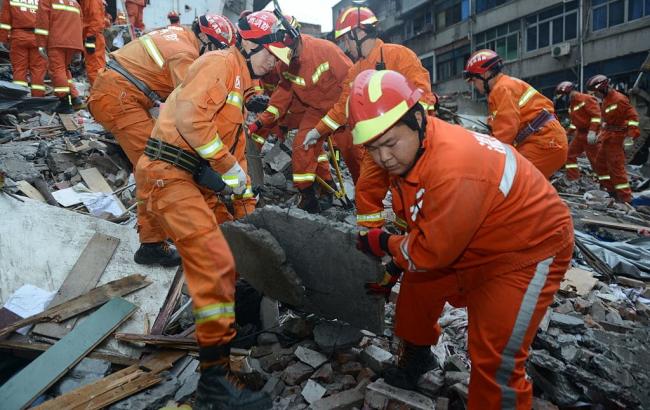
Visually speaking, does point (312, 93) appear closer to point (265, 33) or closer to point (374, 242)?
point (265, 33)

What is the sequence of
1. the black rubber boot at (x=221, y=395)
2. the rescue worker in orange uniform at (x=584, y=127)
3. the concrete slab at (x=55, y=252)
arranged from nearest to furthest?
the black rubber boot at (x=221, y=395)
the concrete slab at (x=55, y=252)
the rescue worker in orange uniform at (x=584, y=127)

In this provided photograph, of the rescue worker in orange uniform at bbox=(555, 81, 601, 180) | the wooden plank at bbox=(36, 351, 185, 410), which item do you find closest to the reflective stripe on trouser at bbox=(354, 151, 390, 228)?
the wooden plank at bbox=(36, 351, 185, 410)

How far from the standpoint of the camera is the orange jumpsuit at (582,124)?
29.6 feet

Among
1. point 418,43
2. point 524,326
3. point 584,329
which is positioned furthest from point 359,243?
point 418,43

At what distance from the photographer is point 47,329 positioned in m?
3.06

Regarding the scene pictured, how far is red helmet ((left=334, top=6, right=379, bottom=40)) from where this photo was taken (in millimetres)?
4562

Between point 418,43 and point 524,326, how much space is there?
97.0ft

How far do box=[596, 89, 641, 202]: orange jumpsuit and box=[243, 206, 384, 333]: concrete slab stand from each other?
24.0ft

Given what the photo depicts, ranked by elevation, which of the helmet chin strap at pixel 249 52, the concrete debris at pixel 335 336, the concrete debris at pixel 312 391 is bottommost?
the concrete debris at pixel 312 391

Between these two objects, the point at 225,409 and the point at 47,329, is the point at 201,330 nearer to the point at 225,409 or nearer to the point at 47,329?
the point at 225,409

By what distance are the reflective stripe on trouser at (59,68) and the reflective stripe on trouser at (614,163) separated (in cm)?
949

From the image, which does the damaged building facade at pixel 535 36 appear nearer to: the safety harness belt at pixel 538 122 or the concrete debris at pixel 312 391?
the safety harness belt at pixel 538 122

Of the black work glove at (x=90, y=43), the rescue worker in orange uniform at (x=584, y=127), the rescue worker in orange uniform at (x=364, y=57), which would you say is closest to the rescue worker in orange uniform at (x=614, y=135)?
the rescue worker in orange uniform at (x=584, y=127)

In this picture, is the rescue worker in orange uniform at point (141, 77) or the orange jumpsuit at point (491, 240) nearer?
the orange jumpsuit at point (491, 240)
